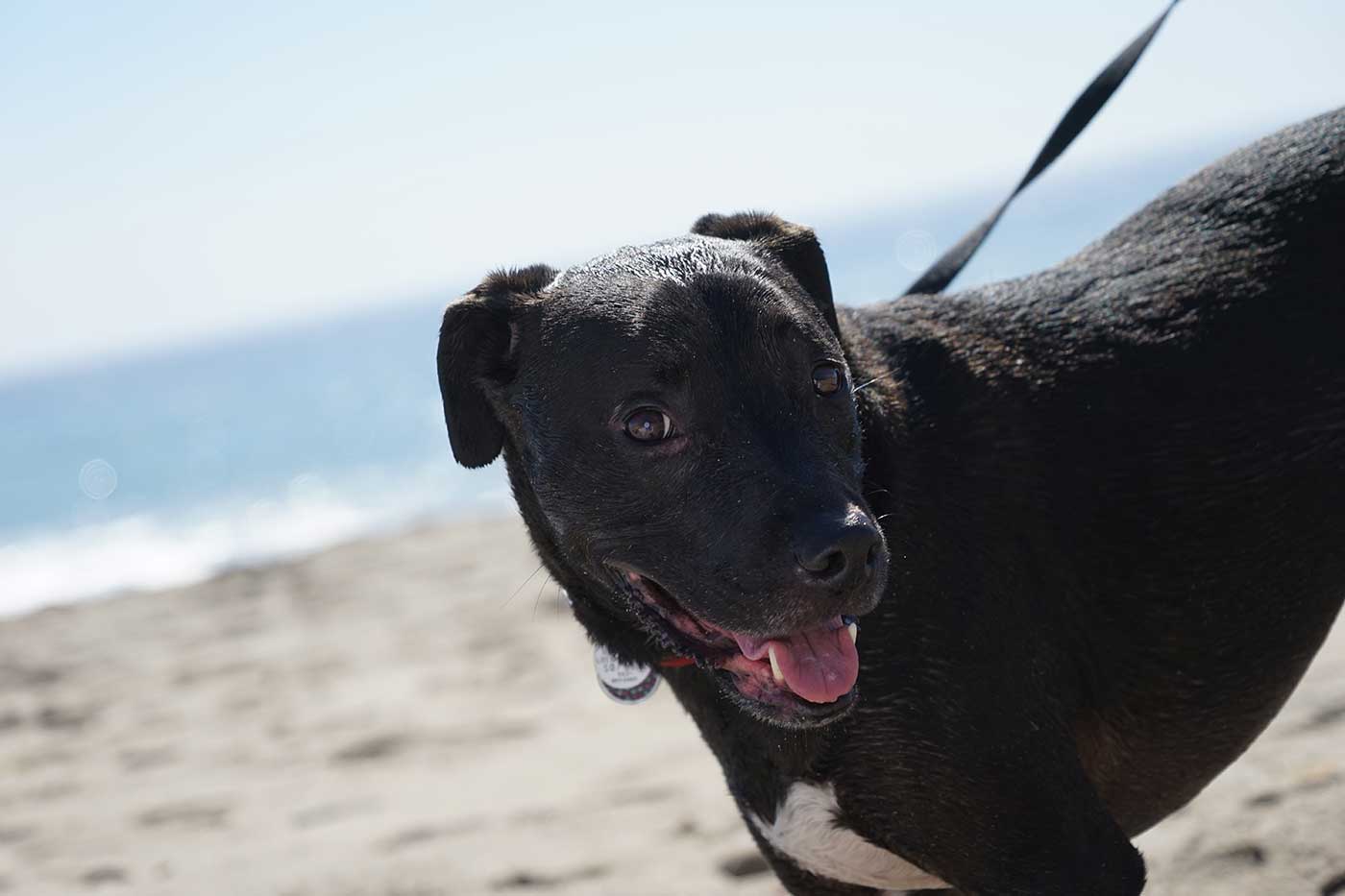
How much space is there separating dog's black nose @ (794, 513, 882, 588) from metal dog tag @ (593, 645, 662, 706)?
2.31 ft

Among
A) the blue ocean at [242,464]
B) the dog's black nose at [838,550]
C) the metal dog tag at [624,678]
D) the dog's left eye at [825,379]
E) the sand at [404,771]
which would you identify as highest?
the dog's left eye at [825,379]

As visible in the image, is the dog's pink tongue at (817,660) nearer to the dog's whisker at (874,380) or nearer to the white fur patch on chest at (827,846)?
the white fur patch on chest at (827,846)

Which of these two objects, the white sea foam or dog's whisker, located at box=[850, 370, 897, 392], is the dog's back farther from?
the white sea foam

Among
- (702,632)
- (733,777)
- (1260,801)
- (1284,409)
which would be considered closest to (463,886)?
(733,777)

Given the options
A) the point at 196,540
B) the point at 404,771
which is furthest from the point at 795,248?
the point at 196,540

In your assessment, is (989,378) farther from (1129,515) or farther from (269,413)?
(269,413)

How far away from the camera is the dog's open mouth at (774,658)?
2.31 metres

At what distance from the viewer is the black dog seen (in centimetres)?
239

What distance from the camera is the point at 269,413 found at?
157 feet

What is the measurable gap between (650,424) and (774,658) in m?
0.50

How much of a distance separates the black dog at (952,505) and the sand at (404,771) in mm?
787

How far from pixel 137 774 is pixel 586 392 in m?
4.75

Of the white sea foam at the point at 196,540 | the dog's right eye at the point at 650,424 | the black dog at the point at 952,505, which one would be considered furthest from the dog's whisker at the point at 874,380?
the white sea foam at the point at 196,540

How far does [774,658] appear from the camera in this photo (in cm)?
237
